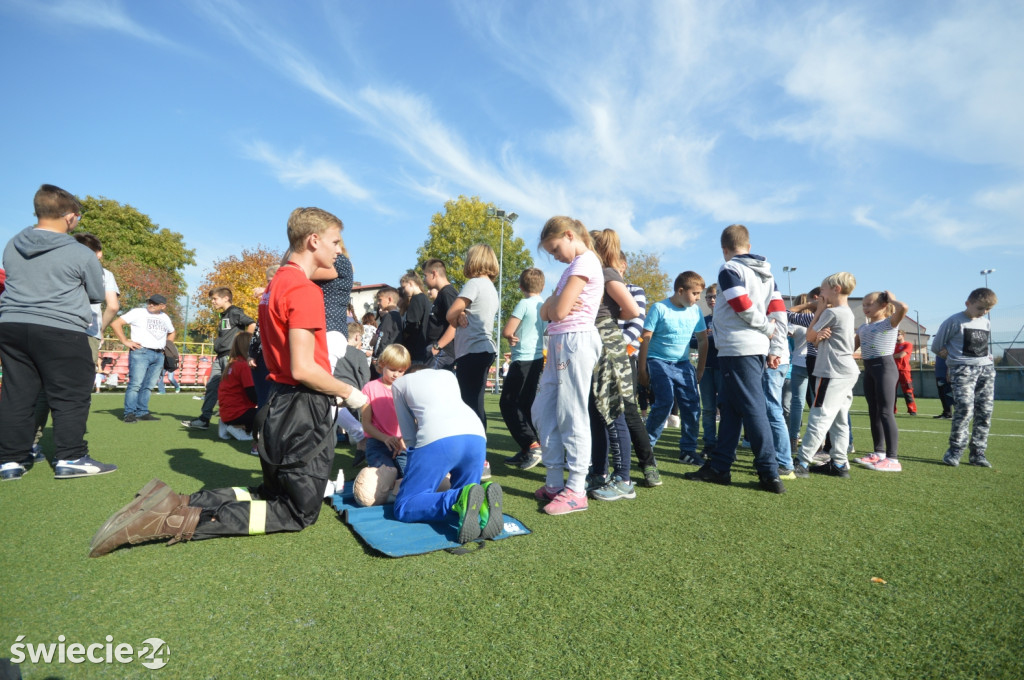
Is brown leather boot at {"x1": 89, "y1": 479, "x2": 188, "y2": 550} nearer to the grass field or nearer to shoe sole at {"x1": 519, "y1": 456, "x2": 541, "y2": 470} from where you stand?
the grass field

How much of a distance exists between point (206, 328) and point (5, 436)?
103 ft

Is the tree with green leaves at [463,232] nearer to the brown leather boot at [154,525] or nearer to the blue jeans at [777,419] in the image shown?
the blue jeans at [777,419]

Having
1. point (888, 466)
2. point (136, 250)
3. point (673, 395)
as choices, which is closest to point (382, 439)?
point (673, 395)

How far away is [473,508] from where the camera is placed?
2598 millimetres

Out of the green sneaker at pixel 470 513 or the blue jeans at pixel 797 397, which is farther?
the blue jeans at pixel 797 397

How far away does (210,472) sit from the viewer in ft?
14.2

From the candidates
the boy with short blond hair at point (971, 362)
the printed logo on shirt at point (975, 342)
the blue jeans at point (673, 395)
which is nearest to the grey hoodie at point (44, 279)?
the blue jeans at point (673, 395)

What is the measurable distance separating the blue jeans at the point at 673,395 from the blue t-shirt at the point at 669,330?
0.09 metres

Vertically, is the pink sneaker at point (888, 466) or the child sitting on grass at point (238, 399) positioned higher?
the child sitting on grass at point (238, 399)

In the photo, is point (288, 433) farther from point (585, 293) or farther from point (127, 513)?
point (585, 293)

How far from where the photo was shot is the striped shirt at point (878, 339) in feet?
16.4

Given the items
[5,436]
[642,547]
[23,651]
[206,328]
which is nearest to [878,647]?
[642,547]

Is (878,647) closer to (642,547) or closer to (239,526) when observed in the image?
(642,547)

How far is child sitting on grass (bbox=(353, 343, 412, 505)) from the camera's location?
3.35m
